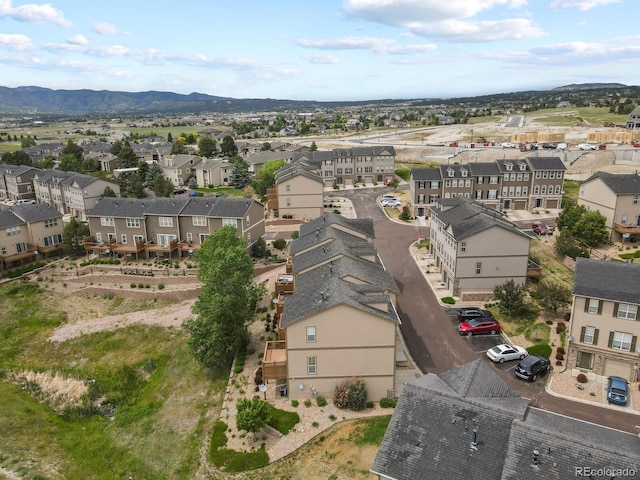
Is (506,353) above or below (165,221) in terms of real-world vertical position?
below

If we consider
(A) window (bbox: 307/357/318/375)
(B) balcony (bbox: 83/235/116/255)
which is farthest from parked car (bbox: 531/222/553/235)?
(B) balcony (bbox: 83/235/116/255)

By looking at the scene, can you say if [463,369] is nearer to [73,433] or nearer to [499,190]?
[73,433]

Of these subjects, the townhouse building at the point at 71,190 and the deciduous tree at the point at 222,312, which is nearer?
the deciduous tree at the point at 222,312

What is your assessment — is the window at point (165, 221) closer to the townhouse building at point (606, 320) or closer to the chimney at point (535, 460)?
the townhouse building at point (606, 320)

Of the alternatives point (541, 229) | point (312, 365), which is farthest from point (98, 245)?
point (541, 229)

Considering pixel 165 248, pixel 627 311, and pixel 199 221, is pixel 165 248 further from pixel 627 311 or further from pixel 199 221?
pixel 627 311

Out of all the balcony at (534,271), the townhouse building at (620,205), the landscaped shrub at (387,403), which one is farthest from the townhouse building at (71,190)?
the townhouse building at (620,205)
